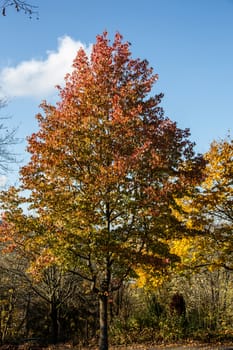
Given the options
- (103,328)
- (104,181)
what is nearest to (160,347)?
(103,328)

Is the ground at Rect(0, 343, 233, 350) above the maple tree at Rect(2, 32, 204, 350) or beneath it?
beneath

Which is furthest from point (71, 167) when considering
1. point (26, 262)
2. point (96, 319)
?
point (96, 319)

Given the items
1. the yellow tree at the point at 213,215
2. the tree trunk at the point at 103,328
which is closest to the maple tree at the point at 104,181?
the tree trunk at the point at 103,328

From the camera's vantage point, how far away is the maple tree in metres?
12.5

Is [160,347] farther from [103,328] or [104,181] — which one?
[104,181]

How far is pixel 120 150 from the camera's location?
13.1m

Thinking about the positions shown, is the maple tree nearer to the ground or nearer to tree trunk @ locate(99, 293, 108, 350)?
tree trunk @ locate(99, 293, 108, 350)

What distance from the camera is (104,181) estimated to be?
1220 centimetres

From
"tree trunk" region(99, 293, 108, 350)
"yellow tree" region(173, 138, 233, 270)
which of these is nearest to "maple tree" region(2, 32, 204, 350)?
"tree trunk" region(99, 293, 108, 350)

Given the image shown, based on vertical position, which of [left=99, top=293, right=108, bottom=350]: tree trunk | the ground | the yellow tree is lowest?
the ground

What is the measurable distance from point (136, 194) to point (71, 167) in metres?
2.62

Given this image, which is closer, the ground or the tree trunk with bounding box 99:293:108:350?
the tree trunk with bounding box 99:293:108:350

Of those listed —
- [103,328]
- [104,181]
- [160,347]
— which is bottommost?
[160,347]

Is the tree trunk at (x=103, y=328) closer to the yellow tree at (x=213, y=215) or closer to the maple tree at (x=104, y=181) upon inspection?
the maple tree at (x=104, y=181)
